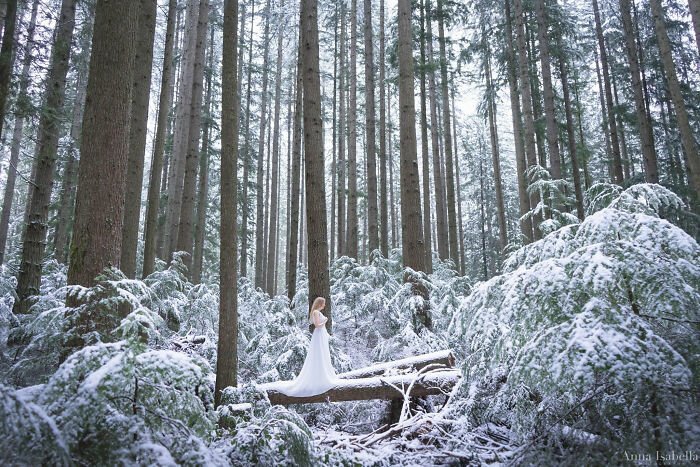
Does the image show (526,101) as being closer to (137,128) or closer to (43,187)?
(137,128)

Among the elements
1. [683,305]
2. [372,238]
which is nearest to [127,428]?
[683,305]

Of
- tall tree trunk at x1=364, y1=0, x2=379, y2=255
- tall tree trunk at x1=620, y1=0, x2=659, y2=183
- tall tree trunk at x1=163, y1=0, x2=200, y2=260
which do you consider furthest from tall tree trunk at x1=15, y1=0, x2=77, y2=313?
tall tree trunk at x1=620, y1=0, x2=659, y2=183

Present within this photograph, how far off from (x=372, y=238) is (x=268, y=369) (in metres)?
7.74

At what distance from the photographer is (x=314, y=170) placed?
7551 millimetres

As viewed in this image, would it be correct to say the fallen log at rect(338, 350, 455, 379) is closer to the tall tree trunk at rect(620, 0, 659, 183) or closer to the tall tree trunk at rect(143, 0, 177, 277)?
the tall tree trunk at rect(143, 0, 177, 277)

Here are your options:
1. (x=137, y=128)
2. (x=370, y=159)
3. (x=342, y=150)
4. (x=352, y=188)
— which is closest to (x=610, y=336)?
(x=137, y=128)

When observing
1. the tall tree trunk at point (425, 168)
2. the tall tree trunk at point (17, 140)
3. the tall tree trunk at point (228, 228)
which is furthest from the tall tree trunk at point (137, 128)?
the tall tree trunk at point (425, 168)

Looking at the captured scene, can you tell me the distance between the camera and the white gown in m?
5.55

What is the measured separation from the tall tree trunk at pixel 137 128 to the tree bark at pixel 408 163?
5228 mm

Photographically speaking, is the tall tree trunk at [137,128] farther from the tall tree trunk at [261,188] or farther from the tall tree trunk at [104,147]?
the tall tree trunk at [261,188]

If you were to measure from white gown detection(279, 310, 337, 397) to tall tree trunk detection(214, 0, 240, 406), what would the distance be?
2.84 feet

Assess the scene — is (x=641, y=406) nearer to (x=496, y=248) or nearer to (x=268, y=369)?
(x=268, y=369)

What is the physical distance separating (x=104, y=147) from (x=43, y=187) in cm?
557

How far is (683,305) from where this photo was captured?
7.67 ft
